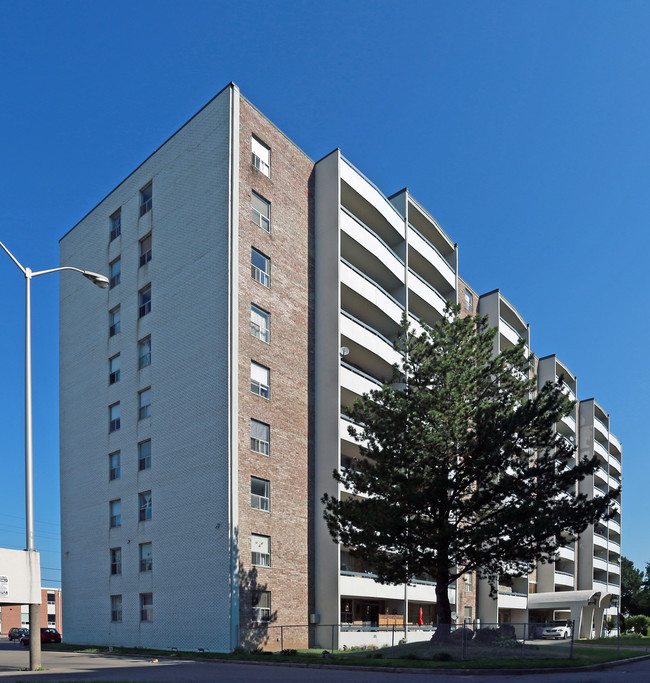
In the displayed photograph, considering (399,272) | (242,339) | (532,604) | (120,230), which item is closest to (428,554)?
(242,339)

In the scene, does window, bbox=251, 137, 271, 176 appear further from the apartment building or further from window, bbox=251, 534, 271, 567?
window, bbox=251, 534, 271, 567

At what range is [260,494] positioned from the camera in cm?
3497

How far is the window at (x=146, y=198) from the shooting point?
4181 centimetres

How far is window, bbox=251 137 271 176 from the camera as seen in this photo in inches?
1512

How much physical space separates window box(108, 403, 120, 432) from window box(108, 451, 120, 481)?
141 centimetres

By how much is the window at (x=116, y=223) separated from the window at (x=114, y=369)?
732 centimetres

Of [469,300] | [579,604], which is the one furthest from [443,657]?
[469,300]

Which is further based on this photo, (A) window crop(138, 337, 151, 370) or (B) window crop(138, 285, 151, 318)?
(B) window crop(138, 285, 151, 318)

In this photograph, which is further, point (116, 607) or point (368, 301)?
point (368, 301)

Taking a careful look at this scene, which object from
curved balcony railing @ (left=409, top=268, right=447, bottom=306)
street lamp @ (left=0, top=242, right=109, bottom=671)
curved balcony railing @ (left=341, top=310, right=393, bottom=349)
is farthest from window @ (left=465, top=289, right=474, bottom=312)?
street lamp @ (left=0, top=242, right=109, bottom=671)

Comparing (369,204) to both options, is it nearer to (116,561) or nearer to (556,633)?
(116,561)

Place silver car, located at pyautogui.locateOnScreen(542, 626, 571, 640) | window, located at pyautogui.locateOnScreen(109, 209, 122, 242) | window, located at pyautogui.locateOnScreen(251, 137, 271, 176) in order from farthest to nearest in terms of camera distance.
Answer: silver car, located at pyautogui.locateOnScreen(542, 626, 571, 640), window, located at pyautogui.locateOnScreen(109, 209, 122, 242), window, located at pyautogui.locateOnScreen(251, 137, 271, 176)

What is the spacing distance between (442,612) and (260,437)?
37.4 feet

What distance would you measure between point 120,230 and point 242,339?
520 inches
